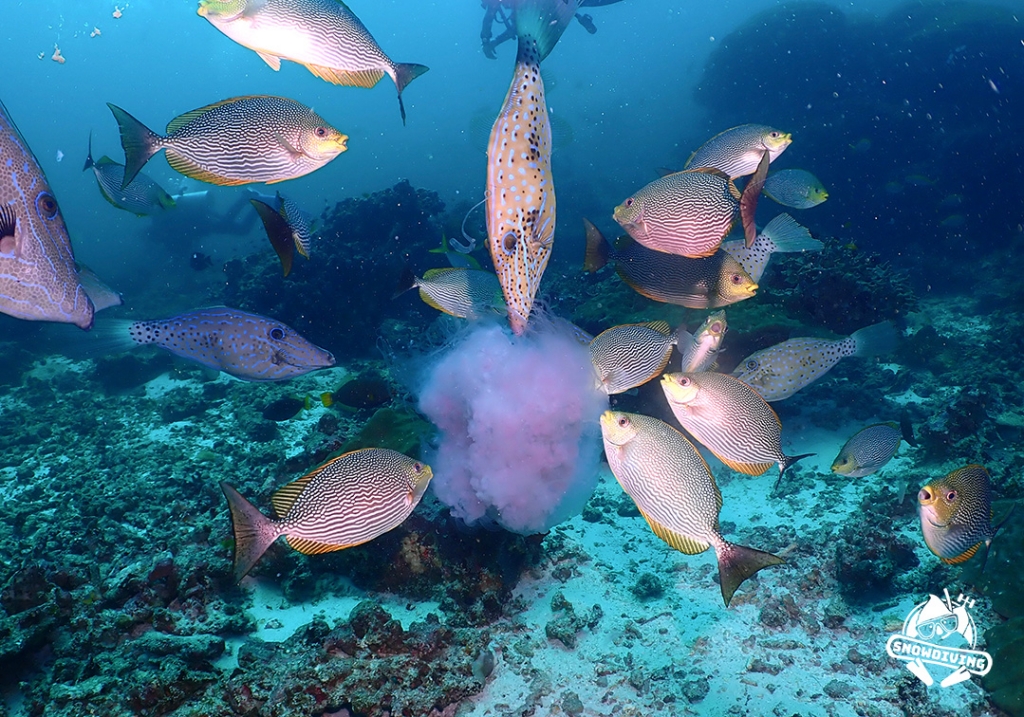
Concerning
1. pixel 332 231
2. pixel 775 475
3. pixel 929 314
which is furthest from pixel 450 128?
pixel 775 475

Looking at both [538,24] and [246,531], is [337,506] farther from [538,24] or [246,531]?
[538,24]

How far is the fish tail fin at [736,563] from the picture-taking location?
2396mm

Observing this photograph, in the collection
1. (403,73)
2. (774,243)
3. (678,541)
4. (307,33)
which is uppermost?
(307,33)

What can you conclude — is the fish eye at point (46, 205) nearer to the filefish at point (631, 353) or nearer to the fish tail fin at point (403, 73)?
the fish tail fin at point (403, 73)

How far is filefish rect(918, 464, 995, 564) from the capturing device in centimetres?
301

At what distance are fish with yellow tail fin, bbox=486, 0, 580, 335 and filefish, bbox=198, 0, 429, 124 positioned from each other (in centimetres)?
102

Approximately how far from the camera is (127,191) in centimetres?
587

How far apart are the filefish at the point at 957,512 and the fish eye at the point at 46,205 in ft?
14.2

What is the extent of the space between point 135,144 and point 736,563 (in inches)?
153

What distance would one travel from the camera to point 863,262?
7609mm

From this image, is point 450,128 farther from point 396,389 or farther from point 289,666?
point 289,666

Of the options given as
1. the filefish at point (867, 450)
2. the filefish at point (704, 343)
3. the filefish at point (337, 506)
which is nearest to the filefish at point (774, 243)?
the filefish at point (704, 343)

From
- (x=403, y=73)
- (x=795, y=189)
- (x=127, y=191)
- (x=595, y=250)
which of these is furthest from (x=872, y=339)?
(x=127, y=191)

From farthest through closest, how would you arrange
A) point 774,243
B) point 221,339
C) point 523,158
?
1. point 774,243
2. point 221,339
3. point 523,158
